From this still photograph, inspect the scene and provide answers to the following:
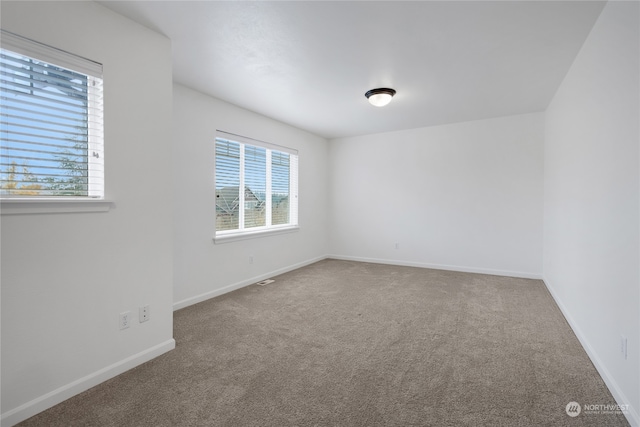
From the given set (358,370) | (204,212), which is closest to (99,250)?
(204,212)

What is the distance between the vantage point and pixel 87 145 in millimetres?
1990

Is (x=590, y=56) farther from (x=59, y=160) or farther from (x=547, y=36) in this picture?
(x=59, y=160)

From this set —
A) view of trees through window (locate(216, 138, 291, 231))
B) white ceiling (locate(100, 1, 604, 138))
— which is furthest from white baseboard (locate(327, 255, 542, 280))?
white ceiling (locate(100, 1, 604, 138))

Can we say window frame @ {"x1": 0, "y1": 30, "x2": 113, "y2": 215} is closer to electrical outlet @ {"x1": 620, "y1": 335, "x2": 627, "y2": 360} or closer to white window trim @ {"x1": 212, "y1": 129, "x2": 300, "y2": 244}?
white window trim @ {"x1": 212, "y1": 129, "x2": 300, "y2": 244}

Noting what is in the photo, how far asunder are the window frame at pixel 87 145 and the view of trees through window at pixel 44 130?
13mm

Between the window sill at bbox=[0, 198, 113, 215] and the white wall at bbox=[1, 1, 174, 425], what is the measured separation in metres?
0.03

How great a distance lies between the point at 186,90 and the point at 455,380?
12.4 ft

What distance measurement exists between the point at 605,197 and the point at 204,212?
372 centimetres

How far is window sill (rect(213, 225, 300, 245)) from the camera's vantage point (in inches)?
153

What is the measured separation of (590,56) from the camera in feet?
7.73

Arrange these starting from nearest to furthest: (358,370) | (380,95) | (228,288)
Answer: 1. (358,370)
2. (380,95)
3. (228,288)

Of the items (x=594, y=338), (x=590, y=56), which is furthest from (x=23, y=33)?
(x=594, y=338)

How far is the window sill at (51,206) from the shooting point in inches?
63.7

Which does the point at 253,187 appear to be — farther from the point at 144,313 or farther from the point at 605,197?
the point at 605,197
